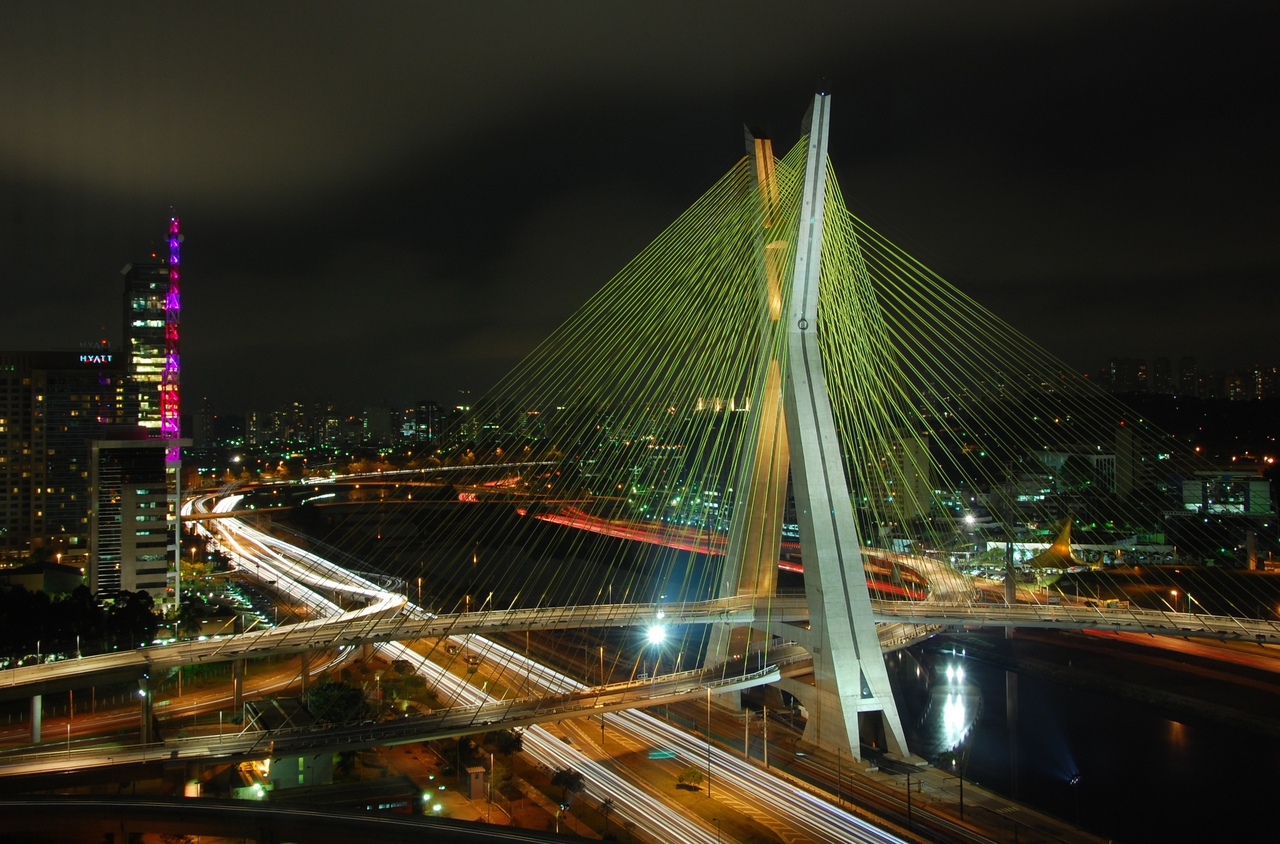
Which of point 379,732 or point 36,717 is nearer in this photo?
point 379,732

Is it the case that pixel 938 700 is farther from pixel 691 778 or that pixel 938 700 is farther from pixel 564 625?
pixel 691 778

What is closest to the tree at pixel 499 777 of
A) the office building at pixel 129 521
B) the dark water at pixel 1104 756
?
the dark water at pixel 1104 756

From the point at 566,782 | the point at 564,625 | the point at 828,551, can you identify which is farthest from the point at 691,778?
the point at 564,625

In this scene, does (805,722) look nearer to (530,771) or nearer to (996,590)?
(530,771)

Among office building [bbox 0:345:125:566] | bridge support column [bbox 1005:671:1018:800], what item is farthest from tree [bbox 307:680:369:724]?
office building [bbox 0:345:125:566]

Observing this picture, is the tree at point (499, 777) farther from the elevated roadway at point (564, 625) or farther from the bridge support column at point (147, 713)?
the bridge support column at point (147, 713)

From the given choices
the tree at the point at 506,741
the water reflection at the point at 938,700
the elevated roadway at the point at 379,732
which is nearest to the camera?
the elevated roadway at the point at 379,732

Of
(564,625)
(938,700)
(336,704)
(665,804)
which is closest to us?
(665,804)
